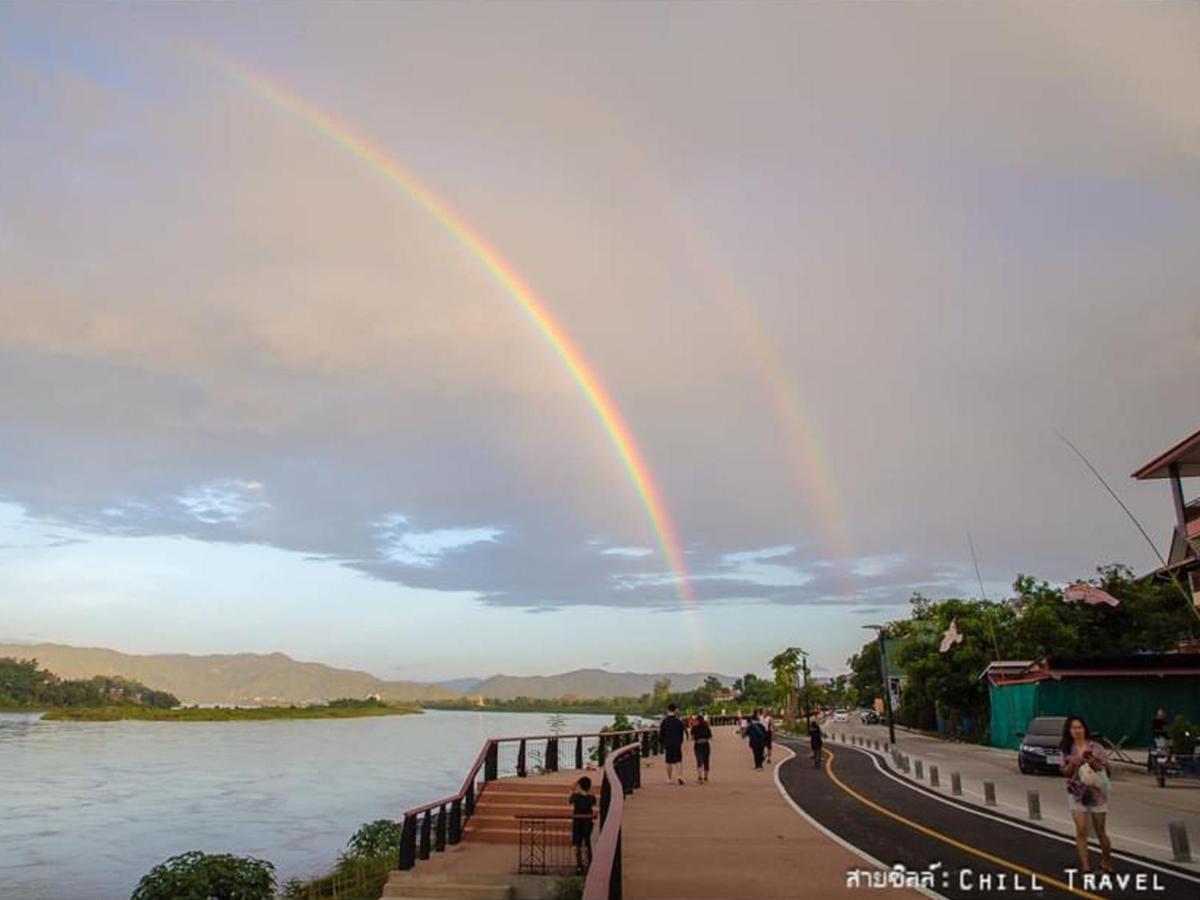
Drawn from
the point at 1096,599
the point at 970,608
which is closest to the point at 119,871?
the point at 1096,599

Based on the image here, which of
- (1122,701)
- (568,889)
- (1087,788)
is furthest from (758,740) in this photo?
(1087,788)

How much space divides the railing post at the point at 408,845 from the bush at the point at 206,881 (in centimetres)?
444

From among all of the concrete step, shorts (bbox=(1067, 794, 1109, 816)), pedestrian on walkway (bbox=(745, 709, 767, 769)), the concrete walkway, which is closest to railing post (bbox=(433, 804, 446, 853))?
the concrete step

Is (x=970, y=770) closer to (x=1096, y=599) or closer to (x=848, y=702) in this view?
(x=1096, y=599)

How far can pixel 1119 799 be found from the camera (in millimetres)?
20312

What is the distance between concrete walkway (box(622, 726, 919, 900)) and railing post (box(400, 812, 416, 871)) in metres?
3.60

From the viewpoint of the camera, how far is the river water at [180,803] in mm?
33125

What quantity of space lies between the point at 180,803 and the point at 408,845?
4236 centimetres

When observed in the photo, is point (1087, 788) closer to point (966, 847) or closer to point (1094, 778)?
point (1094, 778)

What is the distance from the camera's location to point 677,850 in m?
13.1

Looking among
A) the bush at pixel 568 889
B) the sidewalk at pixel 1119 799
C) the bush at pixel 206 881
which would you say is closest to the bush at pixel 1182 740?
the sidewalk at pixel 1119 799

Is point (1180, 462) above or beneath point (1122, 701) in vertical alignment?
above

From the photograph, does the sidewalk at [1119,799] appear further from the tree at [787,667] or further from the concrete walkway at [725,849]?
the tree at [787,667]

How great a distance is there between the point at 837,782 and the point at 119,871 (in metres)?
25.3
